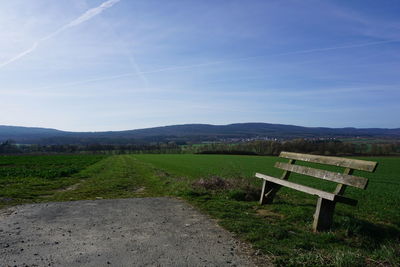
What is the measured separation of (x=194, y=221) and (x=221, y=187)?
15.9 ft

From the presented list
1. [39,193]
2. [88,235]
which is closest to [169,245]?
[88,235]

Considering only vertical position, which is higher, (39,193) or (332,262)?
(332,262)

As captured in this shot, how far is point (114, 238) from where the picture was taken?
5.81 meters

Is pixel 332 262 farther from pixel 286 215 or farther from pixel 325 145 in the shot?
pixel 325 145

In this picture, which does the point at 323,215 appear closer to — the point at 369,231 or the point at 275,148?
the point at 369,231

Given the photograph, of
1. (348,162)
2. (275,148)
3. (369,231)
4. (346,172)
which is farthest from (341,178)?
(275,148)

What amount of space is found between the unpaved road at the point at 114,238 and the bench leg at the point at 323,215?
1.80 m

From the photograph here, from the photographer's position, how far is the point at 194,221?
710 centimetres

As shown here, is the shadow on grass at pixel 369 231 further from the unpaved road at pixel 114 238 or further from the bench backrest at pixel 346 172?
the unpaved road at pixel 114 238

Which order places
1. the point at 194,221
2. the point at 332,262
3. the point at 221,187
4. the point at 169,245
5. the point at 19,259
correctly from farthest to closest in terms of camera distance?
the point at 221,187 < the point at 194,221 < the point at 169,245 < the point at 19,259 < the point at 332,262

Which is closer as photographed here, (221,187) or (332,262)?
(332,262)

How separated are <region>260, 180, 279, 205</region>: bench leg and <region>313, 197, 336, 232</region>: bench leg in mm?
2830

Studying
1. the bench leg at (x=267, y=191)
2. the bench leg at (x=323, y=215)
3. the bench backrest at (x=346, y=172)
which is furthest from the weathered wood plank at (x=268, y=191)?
the bench leg at (x=323, y=215)

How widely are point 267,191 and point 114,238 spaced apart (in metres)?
4.87
